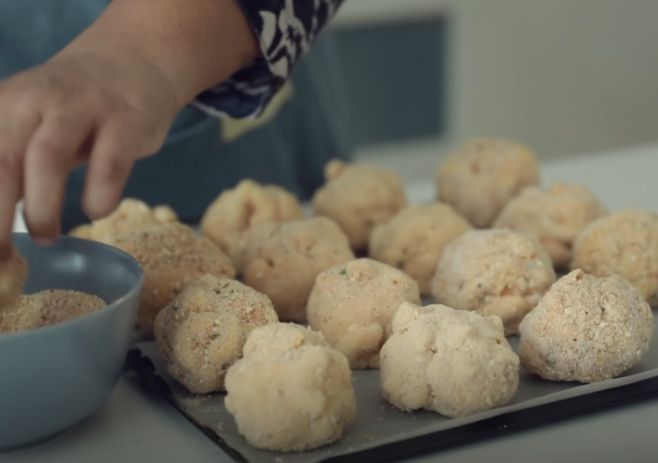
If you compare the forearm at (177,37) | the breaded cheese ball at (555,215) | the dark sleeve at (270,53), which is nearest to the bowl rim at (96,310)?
the forearm at (177,37)

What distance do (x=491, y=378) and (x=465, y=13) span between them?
214 centimetres

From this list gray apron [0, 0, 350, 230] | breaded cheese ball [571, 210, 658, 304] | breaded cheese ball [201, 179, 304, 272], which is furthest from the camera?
gray apron [0, 0, 350, 230]

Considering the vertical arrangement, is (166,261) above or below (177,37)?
below

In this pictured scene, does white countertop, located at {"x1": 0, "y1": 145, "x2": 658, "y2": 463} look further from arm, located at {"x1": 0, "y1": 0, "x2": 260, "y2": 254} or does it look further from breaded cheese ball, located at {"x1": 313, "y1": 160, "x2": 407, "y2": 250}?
breaded cheese ball, located at {"x1": 313, "y1": 160, "x2": 407, "y2": 250}

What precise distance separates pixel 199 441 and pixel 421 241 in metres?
0.30

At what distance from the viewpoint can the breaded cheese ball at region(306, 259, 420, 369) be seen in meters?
0.75

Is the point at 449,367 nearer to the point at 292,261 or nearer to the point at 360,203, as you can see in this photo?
the point at 292,261

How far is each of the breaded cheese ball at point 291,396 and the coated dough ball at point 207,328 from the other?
2.4 inches

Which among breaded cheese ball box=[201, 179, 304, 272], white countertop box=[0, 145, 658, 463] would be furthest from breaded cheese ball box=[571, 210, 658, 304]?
breaded cheese ball box=[201, 179, 304, 272]

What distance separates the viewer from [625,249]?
85 cm

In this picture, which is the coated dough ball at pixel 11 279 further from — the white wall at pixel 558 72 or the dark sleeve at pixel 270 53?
the white wall at pixel 558 72

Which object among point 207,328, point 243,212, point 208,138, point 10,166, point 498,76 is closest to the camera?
point 10,166

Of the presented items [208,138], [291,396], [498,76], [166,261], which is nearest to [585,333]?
[291,396]

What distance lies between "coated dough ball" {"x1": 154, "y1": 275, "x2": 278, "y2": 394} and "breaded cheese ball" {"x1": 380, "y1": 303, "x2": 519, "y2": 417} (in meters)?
0.10
